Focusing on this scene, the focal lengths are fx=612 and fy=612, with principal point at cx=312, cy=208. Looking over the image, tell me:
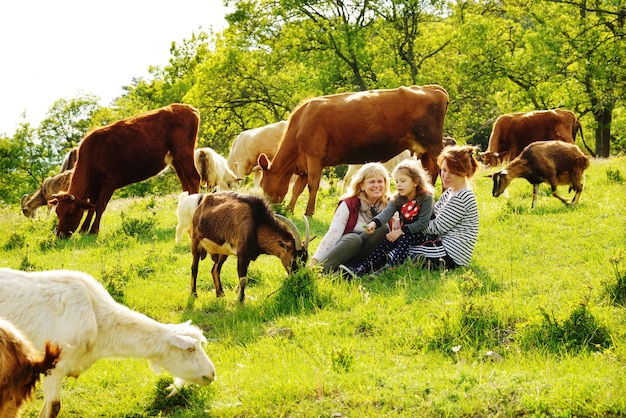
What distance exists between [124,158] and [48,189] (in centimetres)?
747

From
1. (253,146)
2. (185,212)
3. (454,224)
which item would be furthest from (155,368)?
(253,146)

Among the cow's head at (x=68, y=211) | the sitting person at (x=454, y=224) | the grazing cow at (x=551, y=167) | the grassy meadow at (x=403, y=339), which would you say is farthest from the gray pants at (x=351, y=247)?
the cow's head at (x=68, y=211)

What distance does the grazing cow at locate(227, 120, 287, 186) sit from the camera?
814 inches

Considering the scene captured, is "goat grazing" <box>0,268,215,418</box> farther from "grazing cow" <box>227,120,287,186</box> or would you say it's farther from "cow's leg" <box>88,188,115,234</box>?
"grazing cow" <box>227,120,287,186</box>

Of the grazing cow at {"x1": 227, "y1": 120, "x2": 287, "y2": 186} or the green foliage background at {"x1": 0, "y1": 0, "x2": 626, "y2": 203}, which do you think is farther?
the green foliage background at {"x1": 0, "y1": 0, "x2": 626, "y2": 203}

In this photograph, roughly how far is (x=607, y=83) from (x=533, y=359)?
26999mm

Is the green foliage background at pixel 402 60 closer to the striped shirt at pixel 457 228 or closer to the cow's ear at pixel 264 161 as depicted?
the cow's ear at pixel 264 161

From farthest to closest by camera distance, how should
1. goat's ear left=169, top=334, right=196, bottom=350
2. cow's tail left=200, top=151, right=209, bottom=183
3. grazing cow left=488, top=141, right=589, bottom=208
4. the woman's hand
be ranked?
cow's tail left=200, top=151, right=209, bottom=183, grazing cow left=488, top=141, right=589, bottom=208, the woman's hand, goat's ear left=169, top=334, right=196, bottom=350

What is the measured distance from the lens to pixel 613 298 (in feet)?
20.3

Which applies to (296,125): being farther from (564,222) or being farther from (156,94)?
(156,94)

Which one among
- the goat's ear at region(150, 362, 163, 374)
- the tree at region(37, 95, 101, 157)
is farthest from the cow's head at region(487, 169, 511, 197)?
the tree at region(37, 95, 101, 157)

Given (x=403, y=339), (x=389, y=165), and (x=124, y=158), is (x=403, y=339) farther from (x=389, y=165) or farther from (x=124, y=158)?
(x=389, y=165)

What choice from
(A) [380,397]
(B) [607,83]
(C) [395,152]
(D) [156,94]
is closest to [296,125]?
(C) [395,152]

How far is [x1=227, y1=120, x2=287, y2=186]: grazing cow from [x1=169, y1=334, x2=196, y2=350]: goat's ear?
15.3 m
